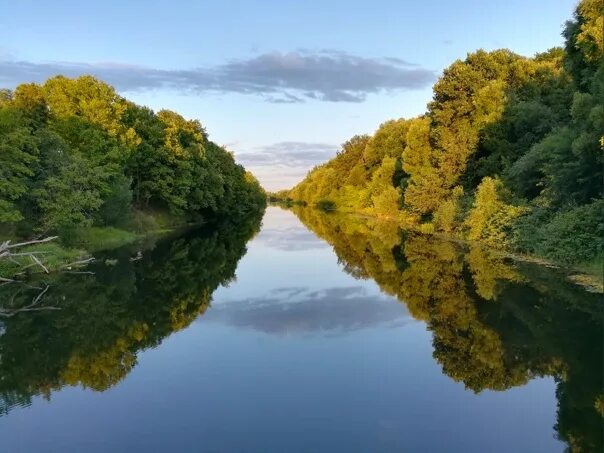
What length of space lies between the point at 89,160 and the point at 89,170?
6548mm

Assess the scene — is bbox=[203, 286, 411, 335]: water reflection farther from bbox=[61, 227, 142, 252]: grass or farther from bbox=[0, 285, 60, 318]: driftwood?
bbox=[61, 227, 142, 252]: grass

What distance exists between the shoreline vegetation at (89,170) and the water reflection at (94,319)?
2.51 metres

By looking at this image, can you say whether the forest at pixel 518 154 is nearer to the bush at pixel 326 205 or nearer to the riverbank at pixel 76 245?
the riverbank at pixel 76 245

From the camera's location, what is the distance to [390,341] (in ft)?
49.5

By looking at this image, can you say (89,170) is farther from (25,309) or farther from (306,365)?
(306,365)

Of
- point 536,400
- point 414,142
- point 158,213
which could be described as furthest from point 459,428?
point 158,213

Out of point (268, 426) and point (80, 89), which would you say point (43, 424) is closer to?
point (268, 426)

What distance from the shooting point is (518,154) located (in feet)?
138

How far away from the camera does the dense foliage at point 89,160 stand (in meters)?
29.8

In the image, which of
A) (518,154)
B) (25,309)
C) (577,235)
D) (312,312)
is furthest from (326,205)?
(25,309)

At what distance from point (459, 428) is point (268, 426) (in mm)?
3364

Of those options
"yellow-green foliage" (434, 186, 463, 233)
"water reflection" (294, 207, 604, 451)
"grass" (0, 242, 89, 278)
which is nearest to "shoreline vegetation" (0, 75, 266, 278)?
"grass" (0, 242, 89, 278)

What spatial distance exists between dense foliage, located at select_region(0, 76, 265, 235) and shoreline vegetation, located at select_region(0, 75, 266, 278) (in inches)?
3.2

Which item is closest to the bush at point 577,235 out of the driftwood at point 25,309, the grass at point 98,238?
→ the driftwood at point 25,309
